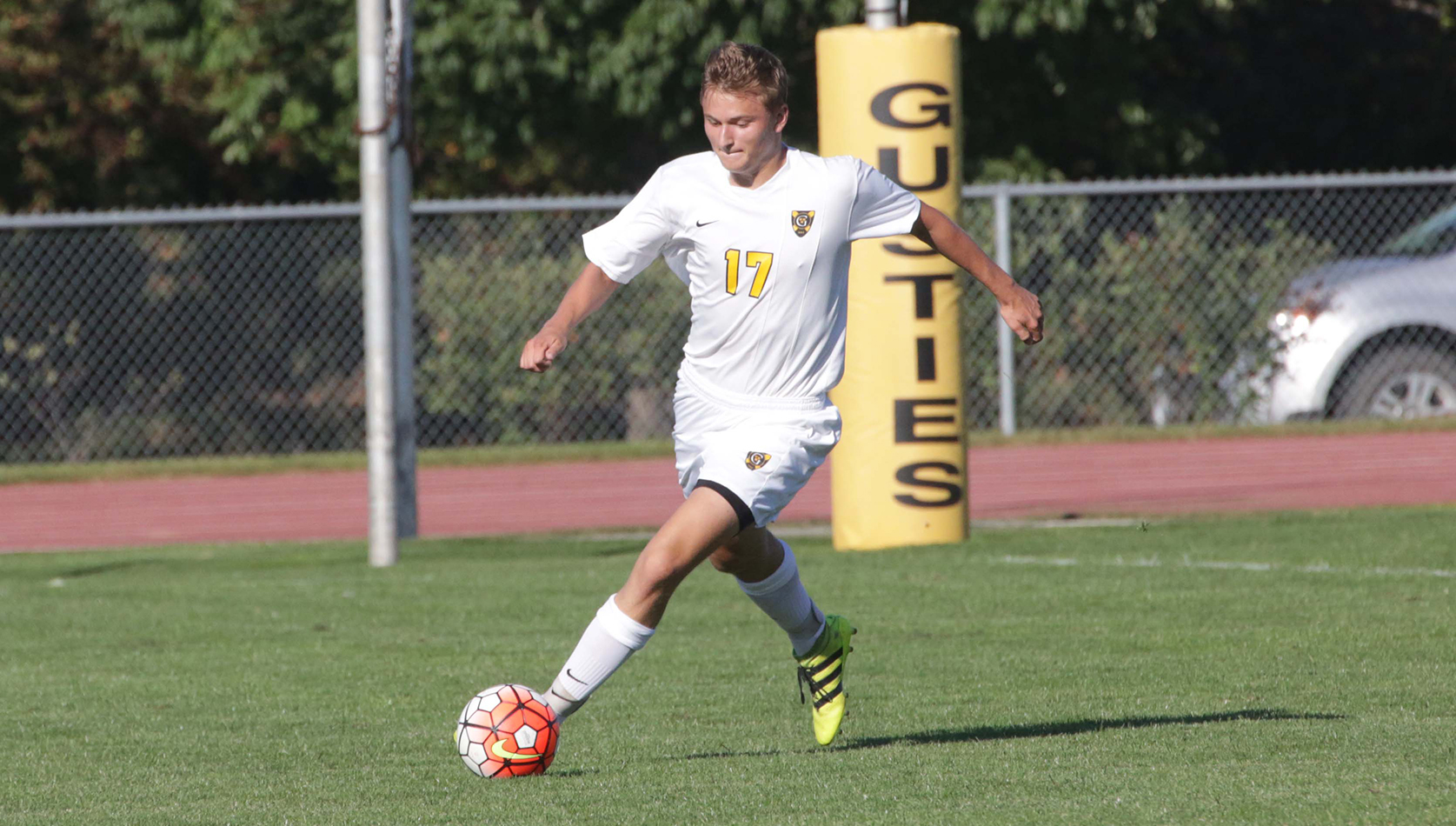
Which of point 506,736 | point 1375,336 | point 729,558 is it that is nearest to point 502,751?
point 506,736

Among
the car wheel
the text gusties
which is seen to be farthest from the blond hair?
the car wheel

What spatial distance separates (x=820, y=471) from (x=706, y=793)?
401 inches

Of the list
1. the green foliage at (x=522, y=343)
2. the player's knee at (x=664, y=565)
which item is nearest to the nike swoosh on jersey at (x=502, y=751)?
the player's knee at (x=664, y=565)

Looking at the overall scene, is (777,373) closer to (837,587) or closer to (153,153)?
(837,587)

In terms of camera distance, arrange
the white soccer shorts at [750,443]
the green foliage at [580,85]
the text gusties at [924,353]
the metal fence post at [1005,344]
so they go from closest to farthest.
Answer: the white soccer shorts at [750,443], the text gusties at [924,353], the metal fence post at [1005,344], the green foliage at [580,85]

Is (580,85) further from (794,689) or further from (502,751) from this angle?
(502,751)

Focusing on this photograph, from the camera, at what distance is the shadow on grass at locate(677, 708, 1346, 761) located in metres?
5.32

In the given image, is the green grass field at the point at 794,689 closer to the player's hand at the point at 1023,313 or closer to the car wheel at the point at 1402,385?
the player's hand at the point at 1023,313

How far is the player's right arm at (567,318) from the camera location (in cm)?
486

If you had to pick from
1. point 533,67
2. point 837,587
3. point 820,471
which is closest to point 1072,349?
point 820,471

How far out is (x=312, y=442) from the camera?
52.9 feet

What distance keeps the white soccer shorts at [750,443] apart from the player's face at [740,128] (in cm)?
60

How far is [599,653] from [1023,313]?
1.43 metres

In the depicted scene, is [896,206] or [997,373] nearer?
[896,206]
